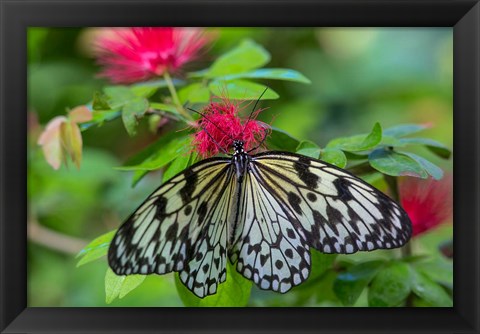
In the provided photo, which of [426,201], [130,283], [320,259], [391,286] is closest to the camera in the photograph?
[130,283]

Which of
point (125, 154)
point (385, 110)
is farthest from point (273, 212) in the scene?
point (385, 110)

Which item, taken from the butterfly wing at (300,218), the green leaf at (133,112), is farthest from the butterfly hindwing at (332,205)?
the green leaf at (133,112)

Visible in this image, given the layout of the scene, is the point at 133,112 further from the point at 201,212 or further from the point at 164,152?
the point at 201,212

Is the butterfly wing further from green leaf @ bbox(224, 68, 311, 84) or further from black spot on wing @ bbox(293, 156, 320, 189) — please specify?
green leaf @ bbox(224, 68, 311, 84)

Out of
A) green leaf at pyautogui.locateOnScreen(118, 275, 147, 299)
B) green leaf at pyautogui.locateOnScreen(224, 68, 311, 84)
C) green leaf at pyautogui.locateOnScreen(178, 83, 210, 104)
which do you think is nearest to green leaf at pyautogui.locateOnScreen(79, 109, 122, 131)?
green leaf at pyautogui.locateOnScreen(178, 83, 210, 104)

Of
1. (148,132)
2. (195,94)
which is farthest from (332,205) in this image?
(148,132)
